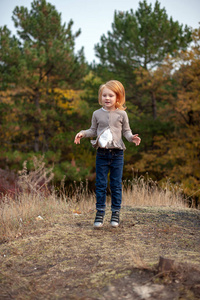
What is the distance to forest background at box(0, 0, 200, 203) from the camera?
13586 mm

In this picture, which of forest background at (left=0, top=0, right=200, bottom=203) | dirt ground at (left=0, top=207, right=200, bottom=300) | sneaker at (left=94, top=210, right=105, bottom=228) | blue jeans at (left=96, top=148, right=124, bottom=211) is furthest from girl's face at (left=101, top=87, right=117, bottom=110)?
forest background at (left=0, top=0, right=200, bottom=203)

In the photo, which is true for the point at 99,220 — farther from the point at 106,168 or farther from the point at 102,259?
the point at 102,259

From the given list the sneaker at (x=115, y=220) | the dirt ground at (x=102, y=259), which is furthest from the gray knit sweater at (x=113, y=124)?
the dirt ground at (x=102, y=259)

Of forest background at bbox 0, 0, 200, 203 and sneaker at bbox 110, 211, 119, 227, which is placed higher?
forest background at bbox 0, 0, 200, 203

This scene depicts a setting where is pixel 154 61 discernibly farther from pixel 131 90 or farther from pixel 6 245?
pixel 6 245

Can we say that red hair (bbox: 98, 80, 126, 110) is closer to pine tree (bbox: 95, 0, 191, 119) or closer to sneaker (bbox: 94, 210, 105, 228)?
sneaker (bbox: 94, 210, 105, 228)

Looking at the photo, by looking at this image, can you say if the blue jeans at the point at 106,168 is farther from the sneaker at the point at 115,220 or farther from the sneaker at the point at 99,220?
the sneaker at the point at 115,220

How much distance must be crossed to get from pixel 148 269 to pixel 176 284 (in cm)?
26

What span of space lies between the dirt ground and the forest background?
29.7 ft

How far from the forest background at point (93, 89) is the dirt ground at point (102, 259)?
905cm

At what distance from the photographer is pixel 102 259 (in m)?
2.59

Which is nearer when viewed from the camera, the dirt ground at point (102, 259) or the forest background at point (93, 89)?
the dirt ground at point (102, 259)

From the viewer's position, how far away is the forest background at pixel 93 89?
13586 millimetres

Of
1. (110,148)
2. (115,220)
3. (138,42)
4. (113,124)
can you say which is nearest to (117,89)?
Result: (113,124)
